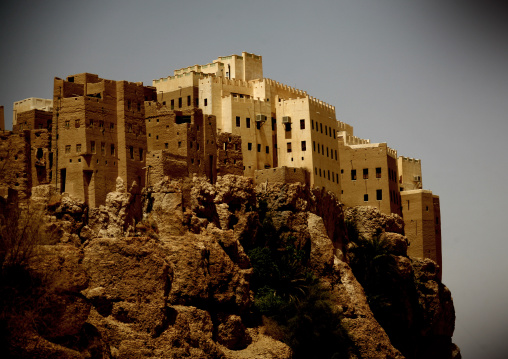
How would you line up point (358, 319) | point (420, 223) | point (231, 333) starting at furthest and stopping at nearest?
point (420, 223), point (358, 319), point (231, 333)

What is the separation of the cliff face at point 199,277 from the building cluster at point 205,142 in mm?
1615

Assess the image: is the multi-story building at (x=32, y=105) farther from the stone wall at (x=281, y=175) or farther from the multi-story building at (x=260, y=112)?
the stone wall at (x=281, y=175)

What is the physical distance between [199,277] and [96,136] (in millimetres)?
13884

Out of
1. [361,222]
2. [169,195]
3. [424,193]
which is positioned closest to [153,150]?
[169,195]

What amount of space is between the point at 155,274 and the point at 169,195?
16574 millimetres

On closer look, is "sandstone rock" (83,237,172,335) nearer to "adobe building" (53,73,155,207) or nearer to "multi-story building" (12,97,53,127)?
"adobe building" (53,73,155,207)

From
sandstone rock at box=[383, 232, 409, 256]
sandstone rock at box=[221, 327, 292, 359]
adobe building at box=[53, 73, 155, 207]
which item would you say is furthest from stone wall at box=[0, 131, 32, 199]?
sandstone rock at box=[383, 232, 409, 256]

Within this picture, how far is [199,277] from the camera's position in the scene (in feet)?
181

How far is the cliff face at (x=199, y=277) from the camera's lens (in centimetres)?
4088

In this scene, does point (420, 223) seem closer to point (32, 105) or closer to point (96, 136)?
point (96, 136)

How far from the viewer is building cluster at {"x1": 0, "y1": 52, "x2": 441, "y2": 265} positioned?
213 ft

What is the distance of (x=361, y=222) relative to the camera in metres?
80.6

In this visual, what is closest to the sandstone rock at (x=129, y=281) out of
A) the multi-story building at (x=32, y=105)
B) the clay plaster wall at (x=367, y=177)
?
the multi-story building at (x=32, y=105)

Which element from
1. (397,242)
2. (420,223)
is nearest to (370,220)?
(397,242)
